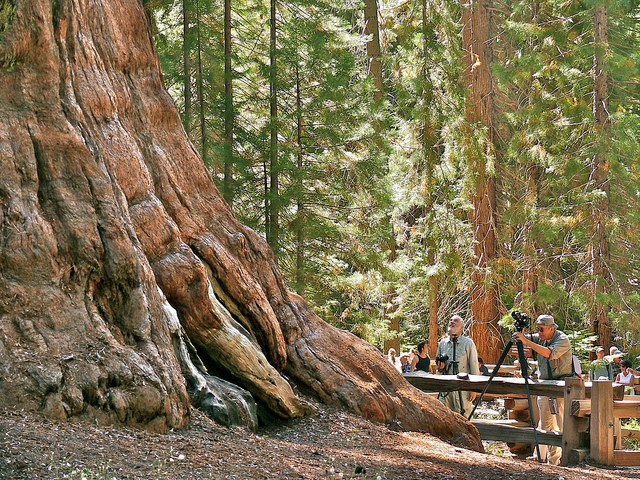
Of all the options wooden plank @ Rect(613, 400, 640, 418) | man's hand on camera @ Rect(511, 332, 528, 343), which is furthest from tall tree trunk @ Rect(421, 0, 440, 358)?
man's hand on camera @ Rect(511, 332, 528, 343)

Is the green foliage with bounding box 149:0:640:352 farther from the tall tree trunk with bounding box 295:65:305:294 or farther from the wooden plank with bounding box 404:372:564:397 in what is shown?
the wooden plank with bounding box 404:372:564:397

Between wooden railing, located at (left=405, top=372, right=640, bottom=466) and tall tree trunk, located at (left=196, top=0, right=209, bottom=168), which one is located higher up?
tall tree trunk, located at (left=196, top=0, right=209, bottom=168)

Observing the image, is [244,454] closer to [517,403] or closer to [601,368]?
[517,403]

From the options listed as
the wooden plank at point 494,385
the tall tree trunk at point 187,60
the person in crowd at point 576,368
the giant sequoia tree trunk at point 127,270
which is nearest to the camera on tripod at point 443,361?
the wooden plank at point 494,385

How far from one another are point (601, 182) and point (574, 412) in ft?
28.3

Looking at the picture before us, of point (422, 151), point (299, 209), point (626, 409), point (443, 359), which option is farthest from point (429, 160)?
point (626, 409)

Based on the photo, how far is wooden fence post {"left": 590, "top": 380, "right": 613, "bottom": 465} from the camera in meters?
11.1

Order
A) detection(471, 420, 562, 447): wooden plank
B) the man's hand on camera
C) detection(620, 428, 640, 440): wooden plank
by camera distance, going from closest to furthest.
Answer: the man's hand on camera, detection(471, 420, 562, 447): wooden plank, detection(620, 428, 640, 440): wooden plank

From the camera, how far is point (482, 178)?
72.5ft

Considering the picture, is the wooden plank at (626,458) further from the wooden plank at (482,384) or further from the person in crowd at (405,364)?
the person in crowd at (405,364)

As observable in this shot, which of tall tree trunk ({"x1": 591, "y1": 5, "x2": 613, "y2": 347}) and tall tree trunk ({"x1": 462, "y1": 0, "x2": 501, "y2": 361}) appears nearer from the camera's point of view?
tall tree trunk ({"x1": 591, "y1": 5, "x2": 613, "y2": 347})

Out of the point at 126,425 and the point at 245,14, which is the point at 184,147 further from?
the point at 245,14

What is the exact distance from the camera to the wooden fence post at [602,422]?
11.1m

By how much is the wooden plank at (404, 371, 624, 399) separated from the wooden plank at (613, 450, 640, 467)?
0.81m
